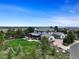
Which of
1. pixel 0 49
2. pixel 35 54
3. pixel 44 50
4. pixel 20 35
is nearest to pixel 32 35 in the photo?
pixel 20 35

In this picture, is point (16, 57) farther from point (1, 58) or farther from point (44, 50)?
point (44, 50)

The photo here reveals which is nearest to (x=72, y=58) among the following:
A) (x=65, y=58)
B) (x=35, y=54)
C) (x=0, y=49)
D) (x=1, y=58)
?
(x=65, y=58)

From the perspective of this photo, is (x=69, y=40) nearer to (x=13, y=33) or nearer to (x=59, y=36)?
(x=59, y=36)

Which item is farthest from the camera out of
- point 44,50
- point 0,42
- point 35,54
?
point 0,42

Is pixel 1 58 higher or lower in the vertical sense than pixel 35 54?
lower

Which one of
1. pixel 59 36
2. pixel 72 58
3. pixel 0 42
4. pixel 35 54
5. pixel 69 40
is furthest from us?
pixel 59 36

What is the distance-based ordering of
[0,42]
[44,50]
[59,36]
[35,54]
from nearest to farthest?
1. [35,54]
2. [44,50]
3. [0,42]
4. [59,36]

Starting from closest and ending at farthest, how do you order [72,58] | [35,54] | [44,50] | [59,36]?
[35,54]
[72,58]
[44,50]
[59,36]

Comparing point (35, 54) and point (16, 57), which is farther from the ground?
point (35, 54)

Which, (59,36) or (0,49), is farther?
(59,36)
